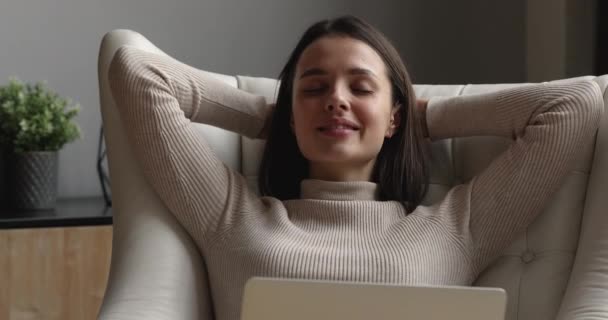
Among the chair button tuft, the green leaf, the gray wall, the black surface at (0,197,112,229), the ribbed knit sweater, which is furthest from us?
the gray wall

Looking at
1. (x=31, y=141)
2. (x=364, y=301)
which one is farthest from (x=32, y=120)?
(x=364, y=301)

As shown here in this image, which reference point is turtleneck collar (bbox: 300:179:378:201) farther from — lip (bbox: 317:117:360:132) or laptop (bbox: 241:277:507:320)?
laptop (bbox: 241:277:507:320)

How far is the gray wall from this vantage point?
8.28ft

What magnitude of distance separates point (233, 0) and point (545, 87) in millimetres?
1421

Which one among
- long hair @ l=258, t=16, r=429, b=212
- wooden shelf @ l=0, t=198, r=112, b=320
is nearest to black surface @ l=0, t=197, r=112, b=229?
wooden shelf @ l=0, t=198, r=112, b=320

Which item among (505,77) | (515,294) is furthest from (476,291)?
(505,77)

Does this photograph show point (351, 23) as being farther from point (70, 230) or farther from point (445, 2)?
point (445, 2)

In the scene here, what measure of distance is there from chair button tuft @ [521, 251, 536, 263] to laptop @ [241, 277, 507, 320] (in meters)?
0.54

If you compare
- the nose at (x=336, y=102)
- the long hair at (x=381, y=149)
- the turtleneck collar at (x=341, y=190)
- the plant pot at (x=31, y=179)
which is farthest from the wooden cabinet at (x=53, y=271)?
the nose at (x=336, y=102)

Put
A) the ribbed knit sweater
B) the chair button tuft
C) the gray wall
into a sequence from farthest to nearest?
the gray wall, the chair button tuft, the ribbed knit sweater

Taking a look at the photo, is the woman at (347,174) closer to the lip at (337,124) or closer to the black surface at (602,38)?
the lip at (337,124)

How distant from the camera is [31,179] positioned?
2.32 meters

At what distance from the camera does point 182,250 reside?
1.44 metres

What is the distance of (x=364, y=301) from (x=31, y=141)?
5.17ft
